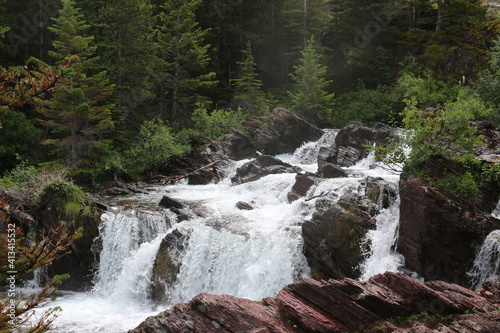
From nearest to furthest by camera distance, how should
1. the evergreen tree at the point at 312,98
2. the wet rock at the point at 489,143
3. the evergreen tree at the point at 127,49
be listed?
1. the wet rock at the point at 489,143
2. the evergreen tree at the point at 127,49
3. the evergreen tree at the point at 312,98

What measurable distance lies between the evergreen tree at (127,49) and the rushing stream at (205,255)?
1270 centimetres

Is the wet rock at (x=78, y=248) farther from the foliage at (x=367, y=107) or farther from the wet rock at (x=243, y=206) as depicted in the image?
the foliage at (x=367, y=107)

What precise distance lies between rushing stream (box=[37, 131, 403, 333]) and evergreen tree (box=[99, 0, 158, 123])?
1270 cm

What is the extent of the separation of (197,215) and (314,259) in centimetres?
600

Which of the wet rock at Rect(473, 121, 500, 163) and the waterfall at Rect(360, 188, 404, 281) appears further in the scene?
the wet rock at Rect(473, 121, 500, 163)

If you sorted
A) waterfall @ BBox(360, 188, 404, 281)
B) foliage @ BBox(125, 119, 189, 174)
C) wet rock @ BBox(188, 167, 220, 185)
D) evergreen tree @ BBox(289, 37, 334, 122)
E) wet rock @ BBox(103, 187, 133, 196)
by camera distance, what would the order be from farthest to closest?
evergreen tree @ BBox(289, 37, 334, 122)
foliage @ BBox(125, 119, 189, 174)
wet rock @ BBox(188, 167, 220, 185)
wet rock @ BBox(103, 187, 133, 196)
waterfall @ BBox(360, 188, 404, 281)

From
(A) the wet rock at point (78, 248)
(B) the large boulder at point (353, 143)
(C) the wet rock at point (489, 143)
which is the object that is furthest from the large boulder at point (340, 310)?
(B) the large boulder at point (353, 143)

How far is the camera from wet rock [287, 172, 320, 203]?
57.4 ft

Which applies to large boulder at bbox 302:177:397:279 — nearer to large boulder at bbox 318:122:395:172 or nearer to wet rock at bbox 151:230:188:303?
wet rock at bbox 151:230:188:303

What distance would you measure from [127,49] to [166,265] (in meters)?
18.4

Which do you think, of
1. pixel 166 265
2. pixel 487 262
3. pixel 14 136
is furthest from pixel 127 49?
pixel 487 262

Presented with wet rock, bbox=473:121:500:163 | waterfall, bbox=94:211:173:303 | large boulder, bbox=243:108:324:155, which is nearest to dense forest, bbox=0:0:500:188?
wet rock, bbox=473:121:500:163

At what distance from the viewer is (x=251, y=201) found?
18578 millimetres

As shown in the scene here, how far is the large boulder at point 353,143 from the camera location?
22.5 metres
